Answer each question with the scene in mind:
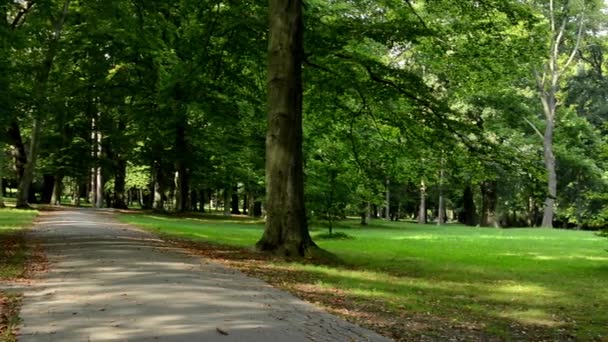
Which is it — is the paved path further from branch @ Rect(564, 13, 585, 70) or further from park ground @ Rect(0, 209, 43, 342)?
branch @ Rect(564, 13, 585, 70)

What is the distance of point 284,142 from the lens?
48.3ft

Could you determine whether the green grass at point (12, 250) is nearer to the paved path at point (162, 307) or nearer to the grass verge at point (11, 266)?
the grass verge at point (11, 266)

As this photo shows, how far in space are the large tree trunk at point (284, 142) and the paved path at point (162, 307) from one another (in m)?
2.92

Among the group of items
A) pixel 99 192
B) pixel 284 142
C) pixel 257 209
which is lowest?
pixel 257 209

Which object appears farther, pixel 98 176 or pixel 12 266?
pixel 98 176

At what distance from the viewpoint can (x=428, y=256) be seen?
17.9m

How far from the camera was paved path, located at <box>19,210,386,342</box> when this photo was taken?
21.0ft

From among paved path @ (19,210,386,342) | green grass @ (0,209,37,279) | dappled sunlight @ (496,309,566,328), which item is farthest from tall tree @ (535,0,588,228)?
paved path @ (19,210,386,342)

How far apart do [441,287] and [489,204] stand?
1597 inches

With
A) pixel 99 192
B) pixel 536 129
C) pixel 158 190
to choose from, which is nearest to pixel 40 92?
pixel 158 190

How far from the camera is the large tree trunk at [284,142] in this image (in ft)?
48.1

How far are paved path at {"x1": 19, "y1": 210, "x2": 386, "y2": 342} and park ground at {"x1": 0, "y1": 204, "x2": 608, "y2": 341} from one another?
45 cm

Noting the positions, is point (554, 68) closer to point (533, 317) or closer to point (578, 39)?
point (578, 39)

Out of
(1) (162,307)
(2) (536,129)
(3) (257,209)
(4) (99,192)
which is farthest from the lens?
(3) (257,209)
